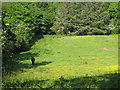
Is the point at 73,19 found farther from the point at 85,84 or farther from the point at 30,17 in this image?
the point at 85,84

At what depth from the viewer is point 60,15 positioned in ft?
262

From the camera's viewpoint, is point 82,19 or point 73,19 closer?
point 82,19

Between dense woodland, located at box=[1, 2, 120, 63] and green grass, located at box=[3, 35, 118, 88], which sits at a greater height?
dense woodland, located at box=[1, 2, 120, 63]

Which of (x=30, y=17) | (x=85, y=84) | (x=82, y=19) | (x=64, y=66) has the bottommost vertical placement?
(x=64, y=66)

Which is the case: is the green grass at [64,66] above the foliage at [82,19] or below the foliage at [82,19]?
below

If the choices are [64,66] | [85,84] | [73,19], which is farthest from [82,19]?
[85,84]

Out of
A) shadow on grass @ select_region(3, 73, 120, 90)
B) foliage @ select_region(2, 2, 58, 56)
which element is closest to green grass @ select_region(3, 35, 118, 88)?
shadow on grass @ select_region(3, 73, 120, 90)

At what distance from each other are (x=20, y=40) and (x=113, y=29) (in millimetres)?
41154

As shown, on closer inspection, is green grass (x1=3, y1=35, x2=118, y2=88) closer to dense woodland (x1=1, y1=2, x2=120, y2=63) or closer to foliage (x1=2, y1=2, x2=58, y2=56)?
foliage (x1=2, y1=2, x2=58, y2=56)

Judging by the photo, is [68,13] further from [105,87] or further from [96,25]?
[105,87]

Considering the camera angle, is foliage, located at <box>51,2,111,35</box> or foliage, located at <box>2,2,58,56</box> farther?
foliage, located at <box>51,2,111,35</box>

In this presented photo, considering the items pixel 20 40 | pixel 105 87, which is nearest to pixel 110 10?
pixel 20 40

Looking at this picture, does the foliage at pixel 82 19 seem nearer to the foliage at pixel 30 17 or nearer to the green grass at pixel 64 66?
the foliage at pixel 30 17

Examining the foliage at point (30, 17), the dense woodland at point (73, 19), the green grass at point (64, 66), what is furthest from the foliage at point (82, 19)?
the green grass at point (64, 66)
